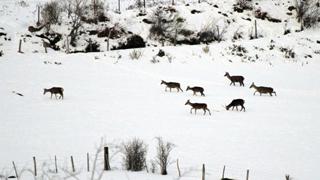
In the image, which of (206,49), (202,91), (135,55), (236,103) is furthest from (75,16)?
(236,103)

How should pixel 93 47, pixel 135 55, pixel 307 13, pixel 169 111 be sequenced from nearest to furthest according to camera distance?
pixel 169 111, pixel 135 55, pixel 93 47, pixel 307 13

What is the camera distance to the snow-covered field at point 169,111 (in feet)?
50.3

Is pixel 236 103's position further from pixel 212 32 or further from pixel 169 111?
pixel 212 32

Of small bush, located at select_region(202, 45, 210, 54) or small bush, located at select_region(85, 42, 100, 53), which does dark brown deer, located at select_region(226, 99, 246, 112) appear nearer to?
small bush, located at select_region(202, 45, 210, 54)

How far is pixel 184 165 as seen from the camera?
565 inches

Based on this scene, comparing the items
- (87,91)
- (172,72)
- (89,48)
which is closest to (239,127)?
(87,91)

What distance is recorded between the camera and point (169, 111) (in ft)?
74.6

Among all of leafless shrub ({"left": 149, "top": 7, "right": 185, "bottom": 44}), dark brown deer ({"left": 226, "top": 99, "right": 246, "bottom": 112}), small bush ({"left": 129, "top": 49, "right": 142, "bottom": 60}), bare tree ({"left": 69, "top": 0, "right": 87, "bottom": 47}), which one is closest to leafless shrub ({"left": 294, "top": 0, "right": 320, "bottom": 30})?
leafless shrub ({"left": 149, "top": 7, "right": 185, "bottom": 44})

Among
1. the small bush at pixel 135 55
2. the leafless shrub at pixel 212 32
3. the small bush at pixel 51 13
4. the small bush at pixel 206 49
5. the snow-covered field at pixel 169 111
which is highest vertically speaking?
the small bush at pixel 51 13

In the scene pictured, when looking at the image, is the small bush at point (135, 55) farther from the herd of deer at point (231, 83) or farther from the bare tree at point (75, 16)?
the herd of deer at point (231, 83)

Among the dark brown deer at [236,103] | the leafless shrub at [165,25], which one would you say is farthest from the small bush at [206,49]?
the dark brown deer at [236,103]

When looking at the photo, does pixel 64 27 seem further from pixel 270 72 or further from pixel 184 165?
pixel 184 165

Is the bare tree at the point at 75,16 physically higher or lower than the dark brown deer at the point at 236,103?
higher

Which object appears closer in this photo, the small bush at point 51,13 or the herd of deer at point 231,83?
the herd of deer at point 231,83
